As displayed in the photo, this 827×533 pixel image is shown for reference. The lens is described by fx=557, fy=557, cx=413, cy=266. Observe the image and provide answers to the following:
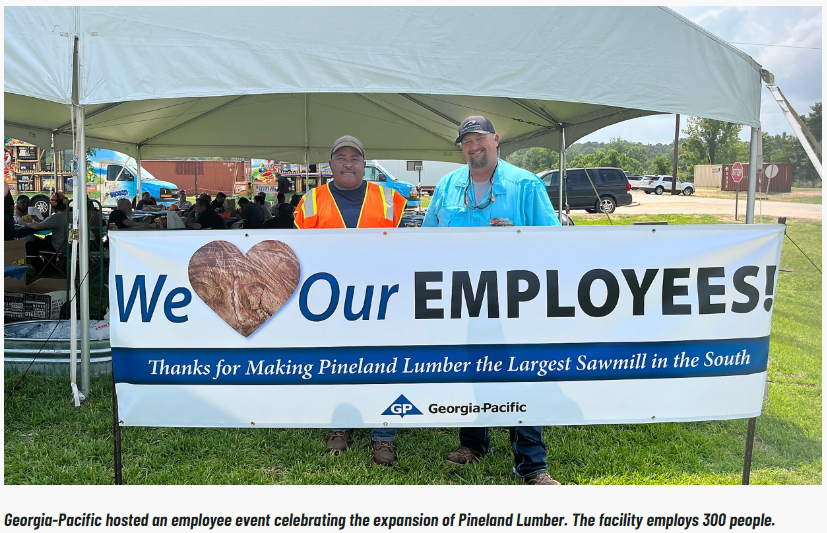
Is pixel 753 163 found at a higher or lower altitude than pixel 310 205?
higher

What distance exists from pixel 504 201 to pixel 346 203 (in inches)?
37.2

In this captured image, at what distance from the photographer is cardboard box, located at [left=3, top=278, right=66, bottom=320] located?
5.63 metres

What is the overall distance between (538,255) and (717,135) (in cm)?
6394

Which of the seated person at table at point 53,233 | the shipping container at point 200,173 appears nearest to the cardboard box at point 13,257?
the seated person at table at point 53,233

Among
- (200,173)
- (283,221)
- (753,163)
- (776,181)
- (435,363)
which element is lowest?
(435,363)

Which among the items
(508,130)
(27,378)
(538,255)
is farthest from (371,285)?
(508,130)

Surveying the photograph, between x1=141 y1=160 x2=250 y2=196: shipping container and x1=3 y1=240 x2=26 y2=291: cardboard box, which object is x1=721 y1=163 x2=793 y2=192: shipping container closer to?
x1=3 y1=240 x2=26 y2=291: cardboard box

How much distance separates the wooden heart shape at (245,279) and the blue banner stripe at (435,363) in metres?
0.18

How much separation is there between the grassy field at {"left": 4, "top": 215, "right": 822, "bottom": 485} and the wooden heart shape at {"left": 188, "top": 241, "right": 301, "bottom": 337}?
3.31 ft

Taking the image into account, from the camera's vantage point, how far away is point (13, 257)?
6191 millimetres

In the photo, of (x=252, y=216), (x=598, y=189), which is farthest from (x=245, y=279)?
(x=598, y=189)

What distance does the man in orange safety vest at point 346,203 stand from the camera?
10.6 feet

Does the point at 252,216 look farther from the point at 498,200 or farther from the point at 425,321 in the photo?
the point at 425,321

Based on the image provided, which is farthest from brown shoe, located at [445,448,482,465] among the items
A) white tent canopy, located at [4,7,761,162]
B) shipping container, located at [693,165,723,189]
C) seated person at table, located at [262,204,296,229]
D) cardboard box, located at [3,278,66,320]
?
shipping container, located at [693,165,723,189]
